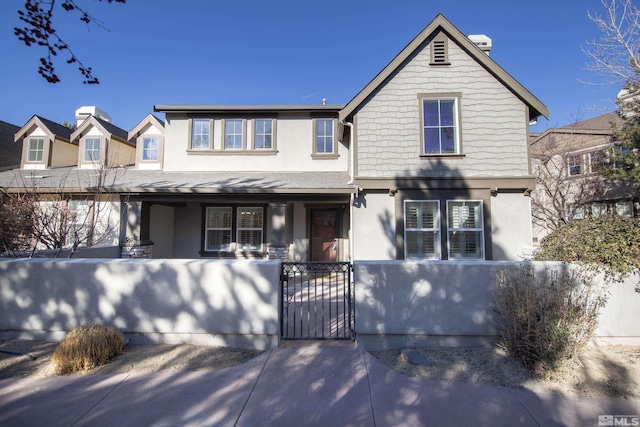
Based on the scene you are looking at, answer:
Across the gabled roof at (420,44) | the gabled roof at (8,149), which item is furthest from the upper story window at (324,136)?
the gabled roof at (8,149)

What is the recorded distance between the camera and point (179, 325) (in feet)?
15.2

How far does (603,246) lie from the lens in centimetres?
468

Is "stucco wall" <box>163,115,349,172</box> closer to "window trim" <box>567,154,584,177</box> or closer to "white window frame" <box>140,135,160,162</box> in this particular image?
"white window frame" <box>140,135,160,162</box>

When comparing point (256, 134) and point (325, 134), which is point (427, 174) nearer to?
point (325, 134)

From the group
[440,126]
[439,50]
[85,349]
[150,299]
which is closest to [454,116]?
[440,126]

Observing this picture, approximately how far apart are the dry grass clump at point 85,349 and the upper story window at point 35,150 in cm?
1231

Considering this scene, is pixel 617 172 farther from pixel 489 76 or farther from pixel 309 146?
pixel 309 146

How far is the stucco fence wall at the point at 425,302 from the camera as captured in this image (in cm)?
450

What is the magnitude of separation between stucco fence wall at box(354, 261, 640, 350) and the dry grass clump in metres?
3.56

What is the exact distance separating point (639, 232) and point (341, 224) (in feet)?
25.4

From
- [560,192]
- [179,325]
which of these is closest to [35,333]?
[179,325]

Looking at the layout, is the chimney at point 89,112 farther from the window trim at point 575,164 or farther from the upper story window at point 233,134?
the window trim at point 575,164

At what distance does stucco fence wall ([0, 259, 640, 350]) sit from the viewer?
14.8 ft

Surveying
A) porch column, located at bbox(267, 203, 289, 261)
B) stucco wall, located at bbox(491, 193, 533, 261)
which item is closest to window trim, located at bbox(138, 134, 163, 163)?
porch column, located at bbox(267, 203, 289, 261)
